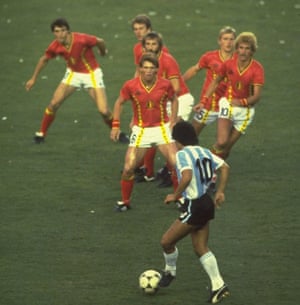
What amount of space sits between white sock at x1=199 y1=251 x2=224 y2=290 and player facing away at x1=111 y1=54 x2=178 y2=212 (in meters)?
3.82

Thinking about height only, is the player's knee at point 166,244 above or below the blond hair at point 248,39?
below

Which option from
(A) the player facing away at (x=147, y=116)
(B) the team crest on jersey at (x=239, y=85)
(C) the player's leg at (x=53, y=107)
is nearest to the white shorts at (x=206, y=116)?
(B) the team crest on jersey at (x=239, y=85)

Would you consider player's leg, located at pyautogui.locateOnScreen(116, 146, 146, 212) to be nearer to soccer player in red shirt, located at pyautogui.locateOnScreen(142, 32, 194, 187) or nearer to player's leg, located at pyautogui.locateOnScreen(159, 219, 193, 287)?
soccer player in red shirt, located at pyautogui.locateOnScreen(142, 32, 194, 187)

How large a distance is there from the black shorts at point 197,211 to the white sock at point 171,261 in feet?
1.88

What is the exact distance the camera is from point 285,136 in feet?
73.6

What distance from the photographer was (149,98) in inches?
695

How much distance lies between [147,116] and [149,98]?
0.89 feet

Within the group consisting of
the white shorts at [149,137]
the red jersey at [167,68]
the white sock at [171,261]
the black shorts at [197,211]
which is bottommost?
the white sock at [171,261]

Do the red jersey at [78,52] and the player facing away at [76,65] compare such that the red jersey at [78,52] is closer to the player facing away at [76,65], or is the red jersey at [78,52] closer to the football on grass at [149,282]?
the player facing away at [76,65]

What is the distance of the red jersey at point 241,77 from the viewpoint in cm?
1864

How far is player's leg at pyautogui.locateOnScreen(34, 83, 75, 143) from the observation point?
22.1 meters

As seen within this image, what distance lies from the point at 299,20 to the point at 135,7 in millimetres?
4374

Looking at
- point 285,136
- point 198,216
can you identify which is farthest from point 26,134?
point 198,216

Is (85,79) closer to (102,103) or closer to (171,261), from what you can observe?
(102,103)
